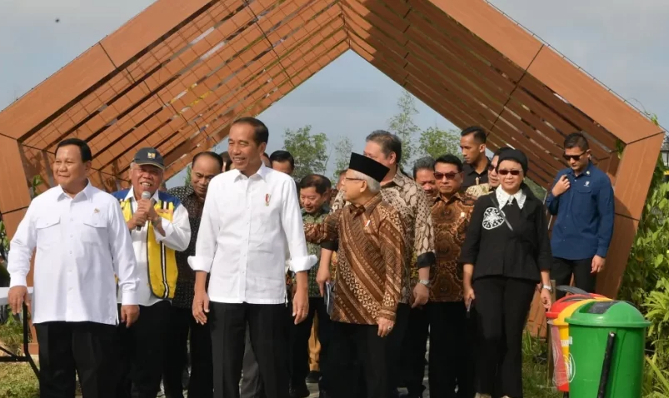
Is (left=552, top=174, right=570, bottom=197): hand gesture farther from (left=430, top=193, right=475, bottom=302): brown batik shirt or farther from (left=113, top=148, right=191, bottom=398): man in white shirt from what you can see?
(left=113, top=148, right=191, bottom=398): man in white shirt

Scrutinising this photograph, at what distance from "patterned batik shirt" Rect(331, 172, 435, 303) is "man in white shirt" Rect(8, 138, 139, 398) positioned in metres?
1.74

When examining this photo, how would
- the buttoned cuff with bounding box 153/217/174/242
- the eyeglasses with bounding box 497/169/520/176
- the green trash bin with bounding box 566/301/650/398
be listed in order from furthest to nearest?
the eyeglasses with bounding box 497/169/520/176
the buttoned cuff with bounding box 153/217/174/242
the green trash bin with bounding box 566/301/650/398

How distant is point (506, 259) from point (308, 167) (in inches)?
990

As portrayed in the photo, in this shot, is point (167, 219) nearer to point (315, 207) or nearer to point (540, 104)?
point (315, 207)

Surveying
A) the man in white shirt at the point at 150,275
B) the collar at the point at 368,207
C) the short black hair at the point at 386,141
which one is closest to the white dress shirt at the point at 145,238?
the man in white shirt at the point at 150,275

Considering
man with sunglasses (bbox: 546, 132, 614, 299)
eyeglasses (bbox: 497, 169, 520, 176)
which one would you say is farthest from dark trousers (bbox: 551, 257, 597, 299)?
eyeglasses (bbox: 497, 169, 520, 176)

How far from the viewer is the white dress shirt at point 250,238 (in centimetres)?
644

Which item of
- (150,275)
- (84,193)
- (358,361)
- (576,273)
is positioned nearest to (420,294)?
(358,361)

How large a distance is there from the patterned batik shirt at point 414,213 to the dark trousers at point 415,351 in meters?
1.17

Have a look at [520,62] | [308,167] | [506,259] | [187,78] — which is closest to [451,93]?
→ [187,78]

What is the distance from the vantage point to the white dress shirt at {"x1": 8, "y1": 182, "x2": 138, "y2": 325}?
6.33 metres

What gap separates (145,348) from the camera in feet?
23.6

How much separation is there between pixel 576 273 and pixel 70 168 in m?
4.65

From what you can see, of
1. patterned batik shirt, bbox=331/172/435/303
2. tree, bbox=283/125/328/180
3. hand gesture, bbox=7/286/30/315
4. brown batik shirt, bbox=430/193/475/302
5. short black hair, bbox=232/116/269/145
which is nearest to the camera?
hand gesture, bbox=7/286/30/315
